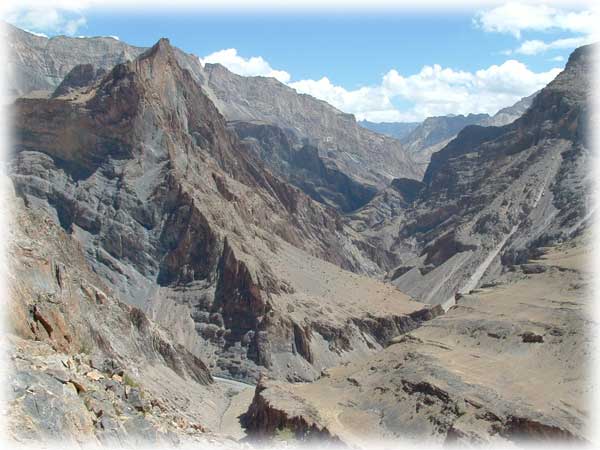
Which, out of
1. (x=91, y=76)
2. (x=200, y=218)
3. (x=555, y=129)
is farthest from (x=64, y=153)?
(x=555, y=129)

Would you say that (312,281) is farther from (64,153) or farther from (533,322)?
(533,322)

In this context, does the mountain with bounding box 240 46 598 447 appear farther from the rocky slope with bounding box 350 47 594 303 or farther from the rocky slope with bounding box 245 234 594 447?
the rocky slope with bounding box 350 47 594 303

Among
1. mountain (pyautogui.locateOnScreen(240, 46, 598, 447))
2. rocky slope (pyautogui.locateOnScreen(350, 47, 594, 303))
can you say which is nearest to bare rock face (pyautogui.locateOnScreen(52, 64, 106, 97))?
rocky slope (pyautogui.locateOnScreen(350, 47, 594, 303))

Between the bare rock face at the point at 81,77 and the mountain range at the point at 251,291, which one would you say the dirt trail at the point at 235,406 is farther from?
the bare rock face at the point at 81,77

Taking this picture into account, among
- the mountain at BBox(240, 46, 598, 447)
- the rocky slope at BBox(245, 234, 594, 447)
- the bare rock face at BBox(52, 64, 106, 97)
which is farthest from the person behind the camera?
the bare rock face at BBox(52, 64, 106, 97)

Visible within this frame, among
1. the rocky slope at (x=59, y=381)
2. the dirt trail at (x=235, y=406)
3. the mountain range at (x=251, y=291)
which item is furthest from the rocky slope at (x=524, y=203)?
the rocky slope at (x=59, y=381)

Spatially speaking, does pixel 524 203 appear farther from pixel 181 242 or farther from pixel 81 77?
pixel 81 77
